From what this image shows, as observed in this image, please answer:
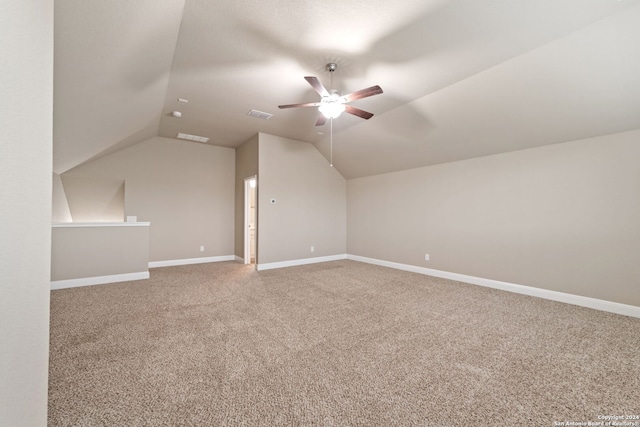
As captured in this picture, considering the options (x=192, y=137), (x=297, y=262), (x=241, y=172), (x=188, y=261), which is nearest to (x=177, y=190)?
(x=192, y=137)

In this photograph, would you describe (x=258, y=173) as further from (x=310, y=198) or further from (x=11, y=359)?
(x=11, y=359)

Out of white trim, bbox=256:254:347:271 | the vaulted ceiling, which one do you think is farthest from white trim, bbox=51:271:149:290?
white trim, bbox=256:254:347:271

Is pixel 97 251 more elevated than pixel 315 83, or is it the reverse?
pixel 315 83

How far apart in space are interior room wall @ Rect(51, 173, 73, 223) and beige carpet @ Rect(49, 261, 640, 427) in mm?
2043

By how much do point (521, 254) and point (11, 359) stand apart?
200 inches

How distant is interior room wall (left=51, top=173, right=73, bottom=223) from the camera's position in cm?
477

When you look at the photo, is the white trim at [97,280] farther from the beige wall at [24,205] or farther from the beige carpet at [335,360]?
the beige wall at [24,205]

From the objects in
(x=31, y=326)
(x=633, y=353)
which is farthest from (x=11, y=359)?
(x=633, y=353)

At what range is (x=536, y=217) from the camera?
3.76 metres

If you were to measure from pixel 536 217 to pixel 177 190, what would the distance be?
690 centimetres

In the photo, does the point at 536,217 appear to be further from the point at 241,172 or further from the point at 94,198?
the point at 94,198

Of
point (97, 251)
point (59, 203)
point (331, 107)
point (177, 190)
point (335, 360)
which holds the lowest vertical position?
point (335, 360)

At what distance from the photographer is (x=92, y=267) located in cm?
425

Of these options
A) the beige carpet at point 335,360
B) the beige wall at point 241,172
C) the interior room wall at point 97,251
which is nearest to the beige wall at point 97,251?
the interior room wall at point 97,251
